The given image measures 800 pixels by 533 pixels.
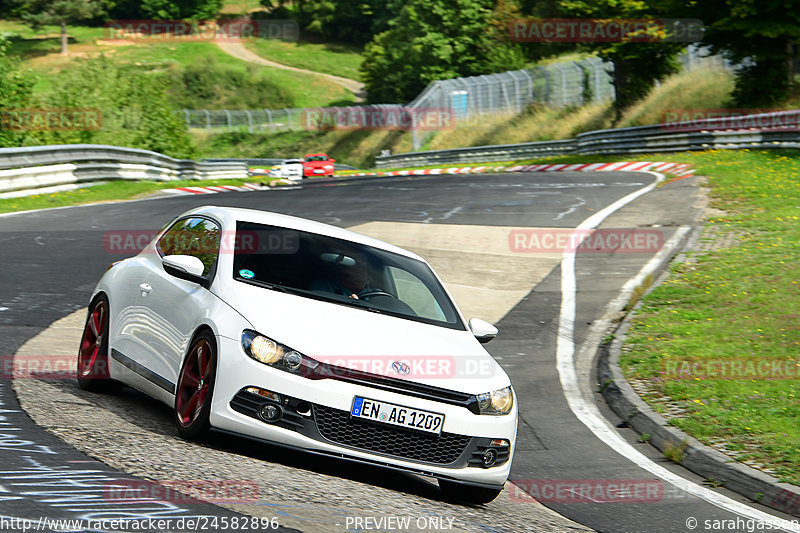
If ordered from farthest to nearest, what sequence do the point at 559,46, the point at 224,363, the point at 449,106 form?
the point at 449,106 < the point at 559,46 < the point at 224,363

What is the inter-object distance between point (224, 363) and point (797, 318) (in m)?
7.89

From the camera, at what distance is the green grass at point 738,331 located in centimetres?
803

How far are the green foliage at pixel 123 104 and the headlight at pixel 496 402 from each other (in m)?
31.7

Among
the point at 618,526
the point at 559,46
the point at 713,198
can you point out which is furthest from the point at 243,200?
the point at 559,46

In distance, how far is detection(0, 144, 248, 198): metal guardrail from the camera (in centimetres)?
2217

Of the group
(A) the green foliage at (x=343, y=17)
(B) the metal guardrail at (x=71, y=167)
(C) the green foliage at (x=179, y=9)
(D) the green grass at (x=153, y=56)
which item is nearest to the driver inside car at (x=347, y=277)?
(B) the metal guardrail at (x=71, y=167)

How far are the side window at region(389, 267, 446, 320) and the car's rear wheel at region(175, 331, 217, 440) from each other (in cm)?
160

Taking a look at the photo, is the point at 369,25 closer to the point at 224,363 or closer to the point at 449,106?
the point at 449,106

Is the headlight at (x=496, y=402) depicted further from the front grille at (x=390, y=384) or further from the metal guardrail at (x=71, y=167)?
the metal guardrail at (x=71, y=167)

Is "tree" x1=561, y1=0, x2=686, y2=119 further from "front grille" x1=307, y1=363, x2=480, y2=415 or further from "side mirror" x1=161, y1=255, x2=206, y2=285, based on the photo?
"front grille" x1=307, y1=363, x2=480, y2=415

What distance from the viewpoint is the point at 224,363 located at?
574 cm

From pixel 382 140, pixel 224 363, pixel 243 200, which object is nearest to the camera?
pixel 224 363
